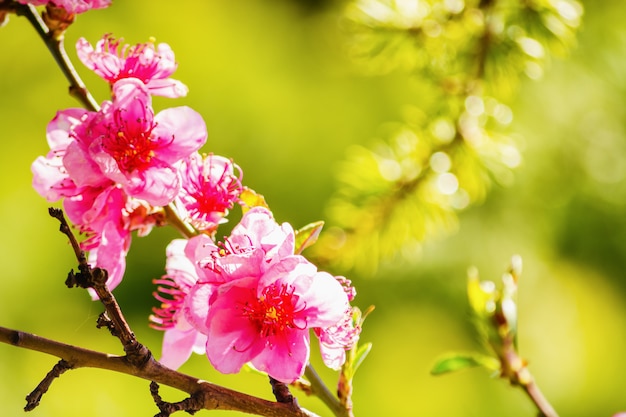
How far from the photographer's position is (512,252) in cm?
145

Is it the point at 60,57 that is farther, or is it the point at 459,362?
the point at 459,362

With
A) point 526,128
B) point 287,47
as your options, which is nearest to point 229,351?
point 526,128

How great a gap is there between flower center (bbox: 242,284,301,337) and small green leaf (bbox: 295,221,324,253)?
0.04 meters

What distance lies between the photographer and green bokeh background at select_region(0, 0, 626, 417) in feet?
4.49

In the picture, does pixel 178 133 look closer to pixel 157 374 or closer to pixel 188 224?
pixel 188 224

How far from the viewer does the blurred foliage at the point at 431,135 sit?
0.84 metres

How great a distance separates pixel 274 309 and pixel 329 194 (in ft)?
3.60

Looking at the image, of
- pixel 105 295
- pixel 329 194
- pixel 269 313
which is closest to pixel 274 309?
pixel 269 313

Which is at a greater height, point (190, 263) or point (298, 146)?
point (190, 263)

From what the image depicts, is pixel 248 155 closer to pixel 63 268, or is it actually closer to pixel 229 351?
pixel 63 268

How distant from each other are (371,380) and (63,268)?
596 mm

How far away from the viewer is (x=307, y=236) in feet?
1.65

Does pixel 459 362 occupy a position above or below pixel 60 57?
below

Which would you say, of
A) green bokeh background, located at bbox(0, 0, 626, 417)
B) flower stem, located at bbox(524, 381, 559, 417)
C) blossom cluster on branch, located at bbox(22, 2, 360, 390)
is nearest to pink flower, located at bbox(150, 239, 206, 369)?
blossom cluster on branch, located at bbox(22, 2, 360, 390)
